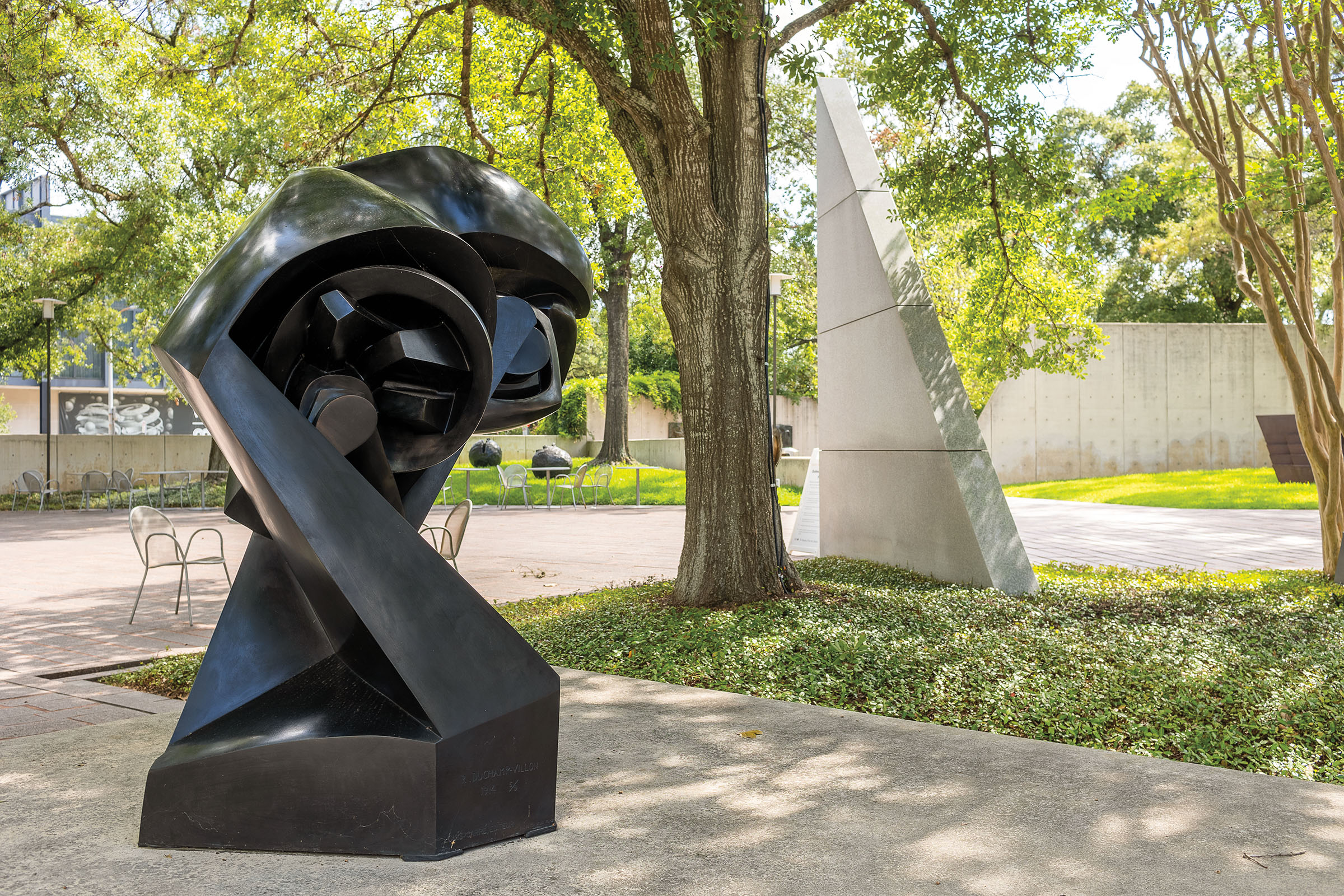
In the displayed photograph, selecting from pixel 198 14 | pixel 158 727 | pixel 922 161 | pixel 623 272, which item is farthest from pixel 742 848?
pixel 623 272

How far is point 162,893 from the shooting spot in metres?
2.77

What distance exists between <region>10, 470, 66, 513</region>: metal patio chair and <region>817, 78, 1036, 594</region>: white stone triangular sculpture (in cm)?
1739

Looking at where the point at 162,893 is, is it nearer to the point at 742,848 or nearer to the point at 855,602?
the point at 742,848

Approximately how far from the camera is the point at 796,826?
3.28 m

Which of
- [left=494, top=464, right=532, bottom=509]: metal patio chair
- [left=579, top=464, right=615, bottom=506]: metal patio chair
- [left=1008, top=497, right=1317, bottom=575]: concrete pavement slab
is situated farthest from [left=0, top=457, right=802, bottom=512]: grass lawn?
[left=1008, top=497, right=1317, bottom=575]: concrete pavement slab

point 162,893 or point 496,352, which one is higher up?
point 496,352

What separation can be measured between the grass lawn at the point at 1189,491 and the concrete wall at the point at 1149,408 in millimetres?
797

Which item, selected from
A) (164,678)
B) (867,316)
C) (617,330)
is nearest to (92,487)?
(617,330)

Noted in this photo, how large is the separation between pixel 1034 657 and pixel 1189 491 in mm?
16563

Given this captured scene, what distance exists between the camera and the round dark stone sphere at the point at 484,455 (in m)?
28.0

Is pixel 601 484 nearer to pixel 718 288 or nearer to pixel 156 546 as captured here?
pixel 156 546

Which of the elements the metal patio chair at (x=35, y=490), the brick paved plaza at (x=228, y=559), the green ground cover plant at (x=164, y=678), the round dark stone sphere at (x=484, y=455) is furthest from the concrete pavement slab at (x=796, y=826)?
the round dark stone sphere at (x=484, y=455)

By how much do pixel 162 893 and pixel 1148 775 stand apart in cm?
335

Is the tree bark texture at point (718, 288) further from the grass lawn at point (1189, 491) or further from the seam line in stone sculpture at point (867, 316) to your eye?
the grass lawn at point (1189, 491)
